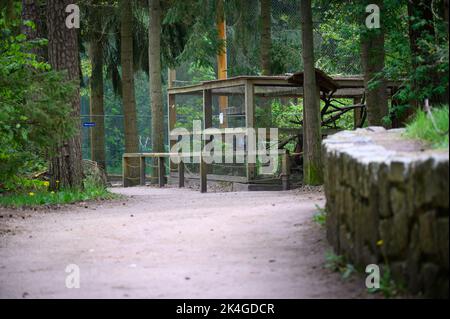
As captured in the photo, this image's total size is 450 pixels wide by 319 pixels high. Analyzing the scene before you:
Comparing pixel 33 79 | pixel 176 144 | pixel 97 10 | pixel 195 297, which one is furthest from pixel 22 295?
pixel 97 10

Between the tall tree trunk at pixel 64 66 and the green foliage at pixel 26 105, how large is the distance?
162 cm

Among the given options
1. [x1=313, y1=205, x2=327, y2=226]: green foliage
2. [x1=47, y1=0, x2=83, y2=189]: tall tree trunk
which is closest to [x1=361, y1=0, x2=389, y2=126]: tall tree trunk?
[x1=47, y1=0, x2=83, y2=189]: tall tree trunk

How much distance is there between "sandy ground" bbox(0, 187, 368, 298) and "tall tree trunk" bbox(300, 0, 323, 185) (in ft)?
14.2

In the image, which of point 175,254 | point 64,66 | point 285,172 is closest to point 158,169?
point 285,172

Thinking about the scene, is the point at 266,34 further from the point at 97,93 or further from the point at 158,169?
the point at 97,93

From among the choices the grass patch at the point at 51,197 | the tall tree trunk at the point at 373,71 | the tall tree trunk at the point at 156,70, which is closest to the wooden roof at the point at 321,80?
the tall tree trunk at the point at 373,71

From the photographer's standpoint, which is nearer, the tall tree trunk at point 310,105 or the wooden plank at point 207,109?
the tall tree trunk at point 310,105

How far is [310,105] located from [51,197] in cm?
570

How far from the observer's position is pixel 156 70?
77.7ft

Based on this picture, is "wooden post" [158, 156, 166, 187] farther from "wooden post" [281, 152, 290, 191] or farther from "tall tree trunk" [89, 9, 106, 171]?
"wooden post" [281, 152, 290, 191]

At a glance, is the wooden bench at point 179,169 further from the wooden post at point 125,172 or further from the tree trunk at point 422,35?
the tree trunk at point 422,35

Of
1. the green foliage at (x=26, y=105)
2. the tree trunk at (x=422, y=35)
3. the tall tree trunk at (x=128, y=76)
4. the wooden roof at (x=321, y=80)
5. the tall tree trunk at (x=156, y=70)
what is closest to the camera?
the tree trunk at (x=422, y=35)

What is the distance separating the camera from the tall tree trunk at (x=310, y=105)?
17125 millimetres

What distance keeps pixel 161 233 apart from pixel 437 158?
5.38 meters
